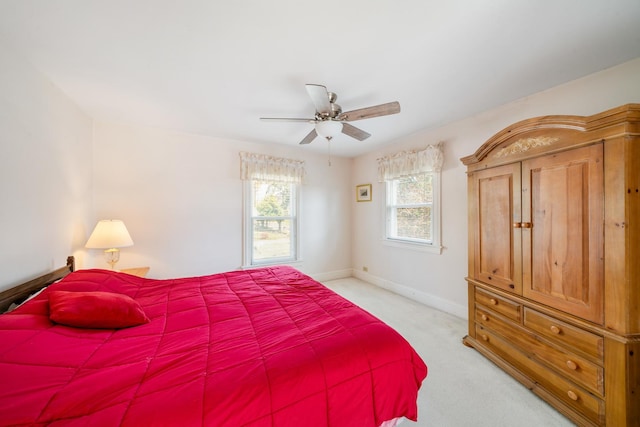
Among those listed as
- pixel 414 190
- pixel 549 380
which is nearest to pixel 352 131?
pixel 414 190

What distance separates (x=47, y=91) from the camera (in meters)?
1.89

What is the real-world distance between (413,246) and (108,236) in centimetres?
376

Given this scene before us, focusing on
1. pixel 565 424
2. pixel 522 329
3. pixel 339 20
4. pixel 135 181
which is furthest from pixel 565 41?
pixel 135 181

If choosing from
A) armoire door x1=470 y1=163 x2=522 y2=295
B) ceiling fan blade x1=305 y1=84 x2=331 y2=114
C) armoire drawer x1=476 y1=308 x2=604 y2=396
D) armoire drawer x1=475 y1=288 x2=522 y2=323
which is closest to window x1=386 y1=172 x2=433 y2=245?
armoire door x1=470 y1=163 x2=522 y2=295

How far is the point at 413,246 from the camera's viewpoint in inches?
137

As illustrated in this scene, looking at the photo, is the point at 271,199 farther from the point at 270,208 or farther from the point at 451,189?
the point at 451,189

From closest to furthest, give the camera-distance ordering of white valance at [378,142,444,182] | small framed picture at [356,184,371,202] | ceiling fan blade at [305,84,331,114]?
ceiling fan blade at [305,84,331,114] → white valance at [378,142,444,182] → small framed picture at [356,184,371,202]

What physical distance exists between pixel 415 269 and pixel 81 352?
350cm

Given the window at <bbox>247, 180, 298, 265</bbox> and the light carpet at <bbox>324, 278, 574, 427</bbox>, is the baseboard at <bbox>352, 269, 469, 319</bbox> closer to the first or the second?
the light carpet at <bbox>324, 278, 574, 427</bbox>

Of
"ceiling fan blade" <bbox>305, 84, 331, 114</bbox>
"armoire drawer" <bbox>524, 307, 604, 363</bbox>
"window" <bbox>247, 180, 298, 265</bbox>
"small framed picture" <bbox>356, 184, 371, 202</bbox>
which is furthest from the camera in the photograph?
"small framed picture" <bbox>356, 184, 371, 202</bbox>

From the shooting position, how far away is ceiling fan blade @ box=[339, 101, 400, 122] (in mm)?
1845

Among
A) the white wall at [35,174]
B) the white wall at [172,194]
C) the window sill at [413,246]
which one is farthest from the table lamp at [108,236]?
the window sill at [413,246]

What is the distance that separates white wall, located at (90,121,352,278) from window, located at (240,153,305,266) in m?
0.14

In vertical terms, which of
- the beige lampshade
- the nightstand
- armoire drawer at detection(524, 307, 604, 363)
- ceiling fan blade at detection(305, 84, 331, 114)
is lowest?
armoire drawer at detection(524, 307, 604, 363)
